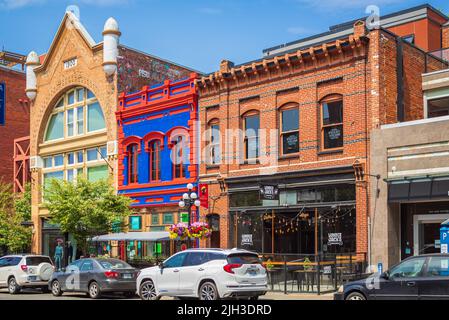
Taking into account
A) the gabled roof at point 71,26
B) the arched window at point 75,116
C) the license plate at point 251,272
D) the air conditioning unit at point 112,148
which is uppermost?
the gabled roof at point 71,26

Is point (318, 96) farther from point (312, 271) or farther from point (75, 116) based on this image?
point (75, 116)

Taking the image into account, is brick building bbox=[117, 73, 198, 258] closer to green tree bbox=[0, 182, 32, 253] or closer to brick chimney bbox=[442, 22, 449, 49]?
green tree bbox=[0, 182, 32, 253]

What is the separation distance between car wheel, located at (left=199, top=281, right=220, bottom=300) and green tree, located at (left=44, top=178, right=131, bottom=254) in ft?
39.5

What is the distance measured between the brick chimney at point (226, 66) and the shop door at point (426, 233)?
11.4 m

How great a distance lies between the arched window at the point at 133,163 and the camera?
34.0m

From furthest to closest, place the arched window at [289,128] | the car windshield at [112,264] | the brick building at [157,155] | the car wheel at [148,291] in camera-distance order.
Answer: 1. the brick building at [157,155]
2. the arched window at [289,128]
3. the car windshield at [112,264]
4. the car wheel at [148,291]

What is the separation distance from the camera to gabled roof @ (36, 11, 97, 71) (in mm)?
37688

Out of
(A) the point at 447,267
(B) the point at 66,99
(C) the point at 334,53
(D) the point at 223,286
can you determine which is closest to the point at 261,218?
(C) the point at 334,53

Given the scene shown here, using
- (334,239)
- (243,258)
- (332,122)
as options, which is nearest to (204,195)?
(334,239)

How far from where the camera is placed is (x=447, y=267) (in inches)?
529

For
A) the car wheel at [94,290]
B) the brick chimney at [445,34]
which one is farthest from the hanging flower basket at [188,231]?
the brick chimney at [445,34]

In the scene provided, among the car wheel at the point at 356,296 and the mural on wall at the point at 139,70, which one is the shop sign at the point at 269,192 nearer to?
the car wheel at the point at 356,296

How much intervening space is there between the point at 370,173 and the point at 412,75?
5.31 metres

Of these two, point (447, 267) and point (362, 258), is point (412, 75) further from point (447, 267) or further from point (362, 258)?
point (447, 267)
